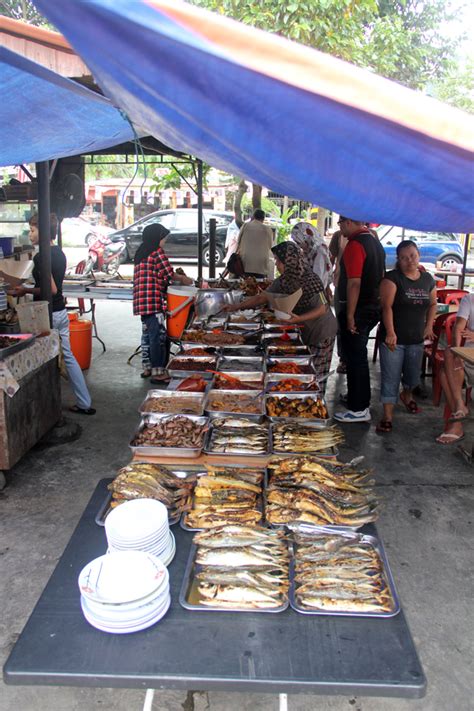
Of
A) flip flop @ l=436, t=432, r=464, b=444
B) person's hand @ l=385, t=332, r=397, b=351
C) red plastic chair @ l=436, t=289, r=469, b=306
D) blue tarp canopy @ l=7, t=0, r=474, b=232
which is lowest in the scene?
flip flop @ l=436, t=432, r=464, b=444

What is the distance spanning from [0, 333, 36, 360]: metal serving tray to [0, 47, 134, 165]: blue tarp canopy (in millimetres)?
1401

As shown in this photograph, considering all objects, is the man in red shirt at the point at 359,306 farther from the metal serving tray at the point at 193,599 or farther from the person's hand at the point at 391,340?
the metal serving tray at the point at 193,599

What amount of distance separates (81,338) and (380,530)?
473 cm

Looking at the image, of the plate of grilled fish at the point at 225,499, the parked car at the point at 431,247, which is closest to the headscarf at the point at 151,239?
the plate of grilled fish at the point at 225,499

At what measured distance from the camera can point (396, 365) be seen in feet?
18.5

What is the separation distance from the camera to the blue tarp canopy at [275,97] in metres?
1.44

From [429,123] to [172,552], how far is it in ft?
5.61

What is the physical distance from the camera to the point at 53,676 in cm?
167

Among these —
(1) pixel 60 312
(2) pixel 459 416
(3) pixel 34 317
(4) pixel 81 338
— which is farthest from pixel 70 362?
(2) pixel 459 416

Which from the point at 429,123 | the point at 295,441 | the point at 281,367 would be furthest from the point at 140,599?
the point at 281,367

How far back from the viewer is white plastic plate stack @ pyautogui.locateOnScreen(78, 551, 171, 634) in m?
1.81

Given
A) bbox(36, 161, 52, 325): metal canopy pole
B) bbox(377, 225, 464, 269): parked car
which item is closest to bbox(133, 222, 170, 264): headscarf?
bbox(36, 161, 52, 325): metal canopy pole

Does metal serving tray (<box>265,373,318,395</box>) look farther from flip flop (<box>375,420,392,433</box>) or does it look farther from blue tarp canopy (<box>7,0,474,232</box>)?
blue tarp canopy (<box>7,0,474,232</box>)

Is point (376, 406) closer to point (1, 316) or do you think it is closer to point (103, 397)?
point (103, 397)
